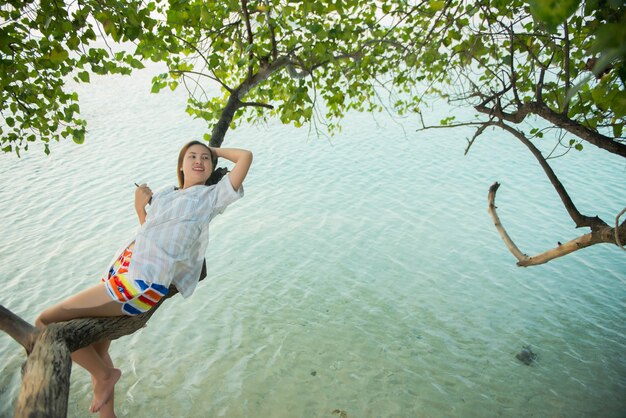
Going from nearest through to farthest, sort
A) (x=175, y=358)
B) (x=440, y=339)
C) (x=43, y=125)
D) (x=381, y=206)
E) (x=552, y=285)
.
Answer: (x=43, y=125)
(x=175, y=358)
(x=440, y=339)
(x=552, y=285)
(x=381, y=206)

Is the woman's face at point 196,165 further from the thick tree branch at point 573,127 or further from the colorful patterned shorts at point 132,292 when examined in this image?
the thick tree branch at point 573,127

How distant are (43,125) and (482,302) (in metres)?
6.27

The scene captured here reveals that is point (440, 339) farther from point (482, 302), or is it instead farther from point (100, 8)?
point (100, 8)

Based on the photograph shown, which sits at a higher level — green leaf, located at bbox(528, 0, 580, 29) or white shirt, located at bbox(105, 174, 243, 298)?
green leaf, located at bbox(528, 0, 580, 29)

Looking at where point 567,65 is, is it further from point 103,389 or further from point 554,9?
point 103,389

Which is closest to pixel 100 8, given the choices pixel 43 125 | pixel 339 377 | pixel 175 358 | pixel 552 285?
pixel 43 125

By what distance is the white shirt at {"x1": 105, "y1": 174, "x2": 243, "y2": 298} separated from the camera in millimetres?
2669

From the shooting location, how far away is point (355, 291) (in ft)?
21.7

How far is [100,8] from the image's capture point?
2.98 meters

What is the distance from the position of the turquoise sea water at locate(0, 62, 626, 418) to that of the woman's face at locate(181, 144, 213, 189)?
2730 mm

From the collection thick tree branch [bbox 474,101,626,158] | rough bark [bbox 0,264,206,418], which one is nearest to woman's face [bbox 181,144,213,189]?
rough bark [bbox 0,264,206,418]

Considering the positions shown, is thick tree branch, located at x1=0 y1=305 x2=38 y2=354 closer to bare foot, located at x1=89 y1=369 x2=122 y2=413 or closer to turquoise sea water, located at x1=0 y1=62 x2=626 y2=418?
A: bare foot, located at x1=89 y1=369 x2=122 y2=413

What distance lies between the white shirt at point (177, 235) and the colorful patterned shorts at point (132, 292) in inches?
1.8

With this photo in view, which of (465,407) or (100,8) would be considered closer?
(100,8)
